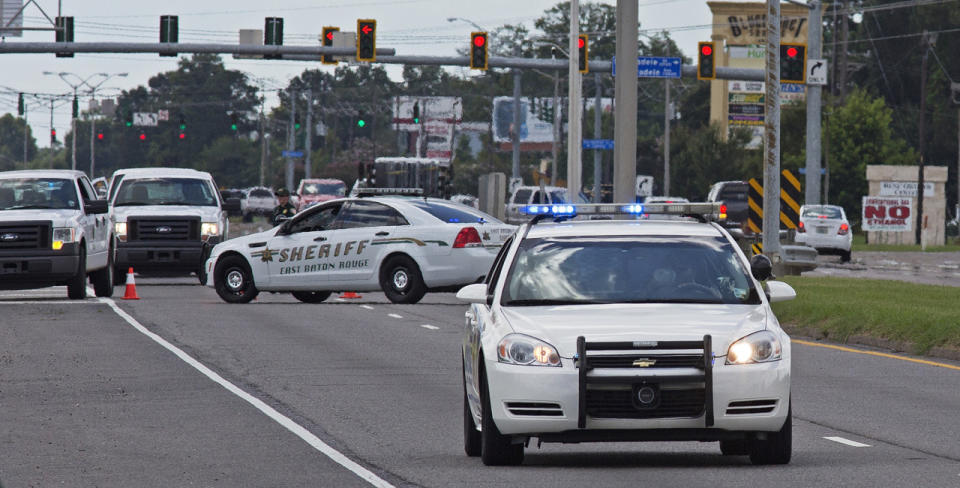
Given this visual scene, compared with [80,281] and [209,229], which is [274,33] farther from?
[80,281]

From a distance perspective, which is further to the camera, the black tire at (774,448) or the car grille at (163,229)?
the car grille at (163,229)

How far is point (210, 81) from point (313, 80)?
12480 millimetres

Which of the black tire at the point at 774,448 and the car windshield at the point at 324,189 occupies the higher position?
the car windshield at the point at 324,189

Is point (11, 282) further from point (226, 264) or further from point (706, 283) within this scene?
point (706, 283)

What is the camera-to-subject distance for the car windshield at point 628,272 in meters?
10.6

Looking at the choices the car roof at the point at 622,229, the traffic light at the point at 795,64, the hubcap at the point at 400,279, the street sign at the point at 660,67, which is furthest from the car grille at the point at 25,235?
the street sign at the point at 660,67

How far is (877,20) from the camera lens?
112625 mm

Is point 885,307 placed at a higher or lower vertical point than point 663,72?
lower

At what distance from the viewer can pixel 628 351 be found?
9.69 meters

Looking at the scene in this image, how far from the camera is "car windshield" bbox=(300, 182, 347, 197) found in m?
72.3

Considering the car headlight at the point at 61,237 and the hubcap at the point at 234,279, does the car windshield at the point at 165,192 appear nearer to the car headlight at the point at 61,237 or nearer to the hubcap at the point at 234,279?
the hubcap at the point at 234,279

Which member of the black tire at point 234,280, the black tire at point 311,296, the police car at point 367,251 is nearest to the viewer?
the police car at point 367,251

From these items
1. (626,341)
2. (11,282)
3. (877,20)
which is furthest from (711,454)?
(877,20)

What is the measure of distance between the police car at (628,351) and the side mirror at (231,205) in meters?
21.2
